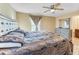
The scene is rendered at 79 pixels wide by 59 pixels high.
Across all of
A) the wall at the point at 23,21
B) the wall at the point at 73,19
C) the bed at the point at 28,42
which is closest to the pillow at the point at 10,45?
the bed at the point at 28,42

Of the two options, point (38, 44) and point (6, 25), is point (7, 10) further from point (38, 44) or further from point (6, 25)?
point (38, 44)

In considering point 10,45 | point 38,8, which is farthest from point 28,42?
point 38,8

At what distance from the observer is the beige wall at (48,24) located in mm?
1914

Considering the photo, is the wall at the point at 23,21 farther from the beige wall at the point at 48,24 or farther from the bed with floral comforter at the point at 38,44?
the beige wall at the point at 48,24

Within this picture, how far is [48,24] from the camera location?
6.33 feet

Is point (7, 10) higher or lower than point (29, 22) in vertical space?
higher

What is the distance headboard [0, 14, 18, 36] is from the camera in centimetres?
175

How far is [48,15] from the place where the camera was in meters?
1.90

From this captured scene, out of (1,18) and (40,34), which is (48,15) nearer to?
(40,34)

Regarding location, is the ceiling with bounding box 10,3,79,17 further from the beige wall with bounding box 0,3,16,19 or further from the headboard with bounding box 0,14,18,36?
the headboard with bounding box 0,14,18,36

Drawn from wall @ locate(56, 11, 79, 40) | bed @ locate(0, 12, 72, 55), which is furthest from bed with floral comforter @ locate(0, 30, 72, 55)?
wall @ locate(56, 11, 79, 40)

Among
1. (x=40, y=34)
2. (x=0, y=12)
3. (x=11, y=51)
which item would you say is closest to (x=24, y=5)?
(x=0, y=12)

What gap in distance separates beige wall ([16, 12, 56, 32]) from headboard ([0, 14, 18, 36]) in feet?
0.30

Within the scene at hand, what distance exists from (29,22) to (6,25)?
1.14 feet
